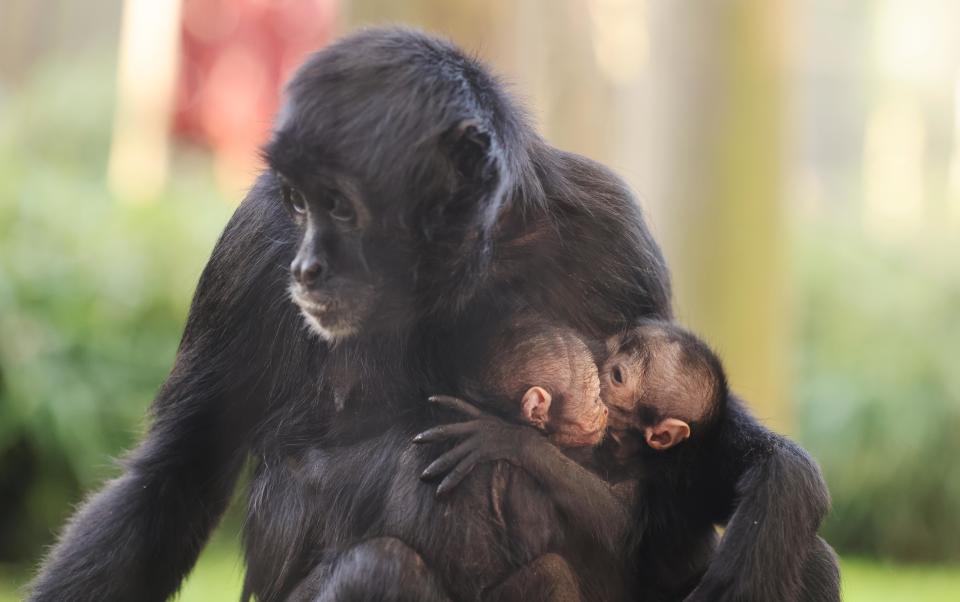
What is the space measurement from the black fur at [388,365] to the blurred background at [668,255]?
32 centimetres

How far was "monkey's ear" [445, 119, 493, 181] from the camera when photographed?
3580 millimetres

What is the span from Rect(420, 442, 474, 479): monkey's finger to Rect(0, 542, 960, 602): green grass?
14.6ft

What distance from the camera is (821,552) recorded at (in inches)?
146

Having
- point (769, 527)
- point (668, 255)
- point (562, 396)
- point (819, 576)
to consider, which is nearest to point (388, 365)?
point (562, 396)

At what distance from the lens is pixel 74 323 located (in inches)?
372

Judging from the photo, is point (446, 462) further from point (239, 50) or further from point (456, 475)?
point (239, 50)

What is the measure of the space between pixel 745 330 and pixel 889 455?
11.9 ft

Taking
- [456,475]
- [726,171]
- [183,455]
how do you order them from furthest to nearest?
[726,171], [183,455], [456,475]

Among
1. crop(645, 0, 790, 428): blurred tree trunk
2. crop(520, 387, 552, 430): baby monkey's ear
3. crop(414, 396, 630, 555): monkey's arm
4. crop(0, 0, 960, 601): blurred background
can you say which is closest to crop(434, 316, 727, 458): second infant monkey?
crop(520, 387, 552, 430): baby monkey's ear

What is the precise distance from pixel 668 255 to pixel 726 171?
2.31 ft

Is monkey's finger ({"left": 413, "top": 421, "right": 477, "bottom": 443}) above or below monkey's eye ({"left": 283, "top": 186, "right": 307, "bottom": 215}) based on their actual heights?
below

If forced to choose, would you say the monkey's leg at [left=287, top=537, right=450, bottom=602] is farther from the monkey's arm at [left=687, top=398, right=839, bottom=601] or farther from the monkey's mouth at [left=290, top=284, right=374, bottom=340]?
the monkey's arm at [left=687, top=398, right=839, bottom=601]

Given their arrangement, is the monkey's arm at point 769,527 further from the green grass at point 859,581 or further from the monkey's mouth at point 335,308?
the green grass at point 859,581

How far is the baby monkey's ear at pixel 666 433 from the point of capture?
12.4 feet
